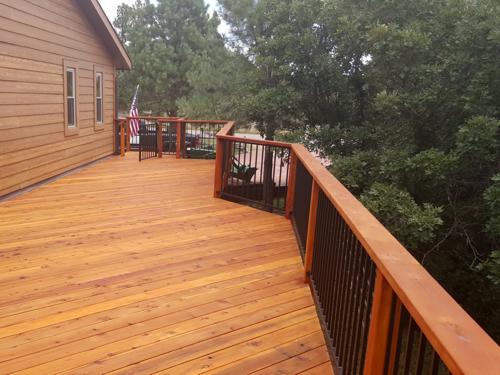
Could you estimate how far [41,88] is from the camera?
24.5 ft

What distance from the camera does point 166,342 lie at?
2.73m

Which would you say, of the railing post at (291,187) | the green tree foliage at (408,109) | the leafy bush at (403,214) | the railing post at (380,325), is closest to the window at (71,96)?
the green tree foliage at (408,109)

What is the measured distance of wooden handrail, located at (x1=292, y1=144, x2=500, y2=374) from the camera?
101 cm

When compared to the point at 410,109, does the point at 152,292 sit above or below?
below

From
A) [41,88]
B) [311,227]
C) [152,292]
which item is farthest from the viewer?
[41,88]

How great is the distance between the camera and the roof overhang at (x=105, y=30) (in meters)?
9.39

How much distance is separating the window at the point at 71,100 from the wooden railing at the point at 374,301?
6313 millimetres

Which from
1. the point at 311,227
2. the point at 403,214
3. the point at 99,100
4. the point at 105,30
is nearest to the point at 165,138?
the point at 99,100

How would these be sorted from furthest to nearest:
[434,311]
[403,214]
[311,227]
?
[403,214] < [311,227] < [434,311]

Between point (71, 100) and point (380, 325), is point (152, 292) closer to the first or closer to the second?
point (380, 325)

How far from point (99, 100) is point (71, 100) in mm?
2009

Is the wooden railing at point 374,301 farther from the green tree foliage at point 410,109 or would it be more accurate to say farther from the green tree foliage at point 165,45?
the green tree foliage at point 165,45

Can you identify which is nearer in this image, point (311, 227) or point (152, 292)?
point (152, 292)

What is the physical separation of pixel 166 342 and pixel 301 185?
2481 mm
